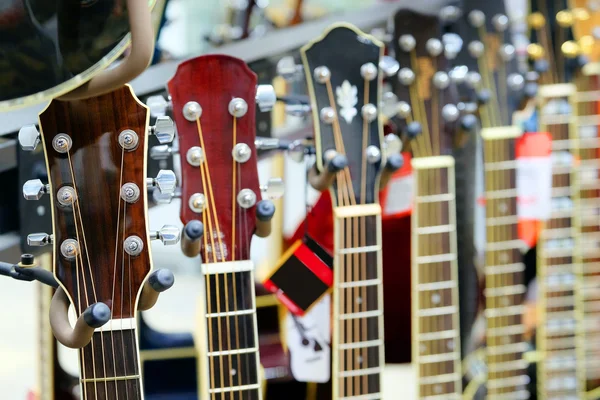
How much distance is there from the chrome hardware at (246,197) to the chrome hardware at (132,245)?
17 centimetres

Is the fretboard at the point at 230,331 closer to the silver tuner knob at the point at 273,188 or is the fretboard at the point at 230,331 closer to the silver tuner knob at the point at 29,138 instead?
the silver tuner knob at the point at 273,188

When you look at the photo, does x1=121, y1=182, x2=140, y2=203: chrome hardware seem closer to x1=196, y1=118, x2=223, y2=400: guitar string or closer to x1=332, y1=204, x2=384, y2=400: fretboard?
x1=196, y1=118, x2=223, y2=400: guitar string

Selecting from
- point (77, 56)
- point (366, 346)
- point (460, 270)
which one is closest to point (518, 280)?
point (460, 270)

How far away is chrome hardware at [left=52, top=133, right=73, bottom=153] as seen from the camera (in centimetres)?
86

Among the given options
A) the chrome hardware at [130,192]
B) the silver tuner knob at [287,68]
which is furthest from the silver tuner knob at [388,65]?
the chrome hardware at [130,192]

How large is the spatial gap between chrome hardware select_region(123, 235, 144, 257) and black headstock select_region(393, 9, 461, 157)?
513 millimetres

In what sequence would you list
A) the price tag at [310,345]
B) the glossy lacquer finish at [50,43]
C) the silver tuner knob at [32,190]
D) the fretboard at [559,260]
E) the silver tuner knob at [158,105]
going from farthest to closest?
the fretboard at [559,260], the price tag at [310,345], the silver tuner knob at [158,105], the silver tuner knob at [32,190], the glossy lacquer finish at [50,43]

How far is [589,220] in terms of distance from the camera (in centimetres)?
150

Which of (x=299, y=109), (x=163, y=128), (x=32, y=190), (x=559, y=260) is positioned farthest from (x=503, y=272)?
(x=32, y=190)

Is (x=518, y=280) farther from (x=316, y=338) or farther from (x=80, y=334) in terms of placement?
(x=80, y=334)

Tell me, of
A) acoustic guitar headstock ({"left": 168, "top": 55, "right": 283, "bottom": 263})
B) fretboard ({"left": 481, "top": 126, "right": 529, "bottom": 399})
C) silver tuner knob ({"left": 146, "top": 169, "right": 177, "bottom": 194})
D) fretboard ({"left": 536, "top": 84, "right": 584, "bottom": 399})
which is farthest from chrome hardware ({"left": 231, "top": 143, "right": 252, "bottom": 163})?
fretboard ({"left": 536, "top": 84, "right": 584, "bottom": 399})

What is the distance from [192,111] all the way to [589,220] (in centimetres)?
87

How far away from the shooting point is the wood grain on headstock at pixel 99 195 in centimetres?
88

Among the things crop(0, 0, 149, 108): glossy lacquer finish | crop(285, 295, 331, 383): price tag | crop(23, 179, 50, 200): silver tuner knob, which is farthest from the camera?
crop(285, 295, 331, 383): price tag
